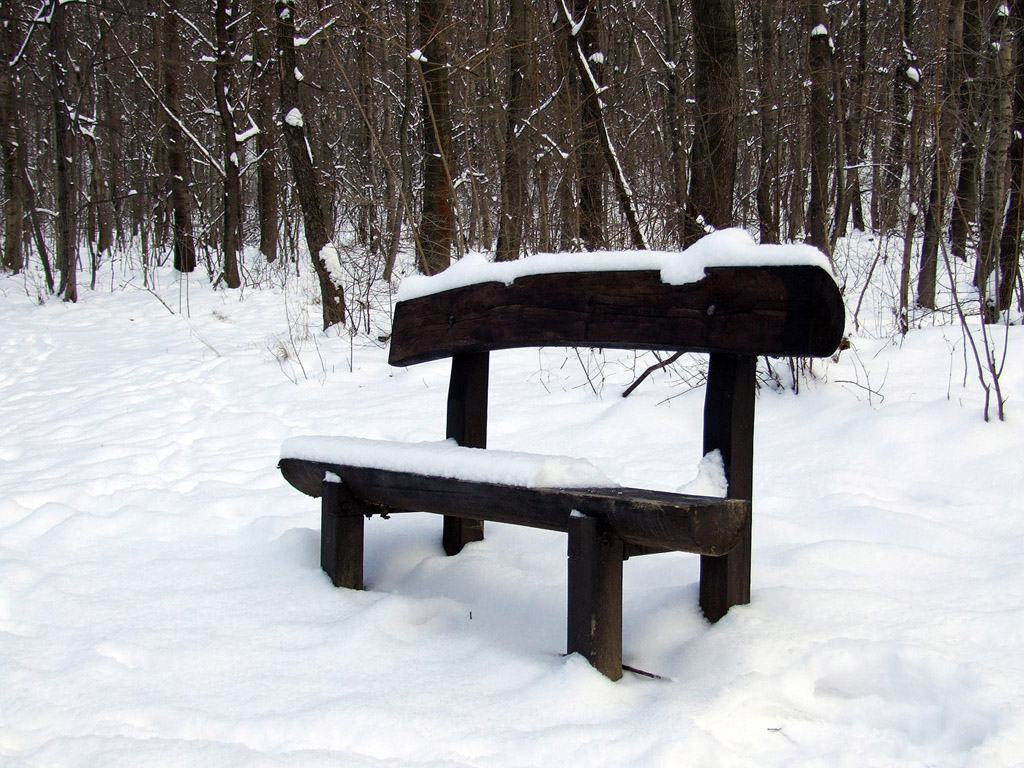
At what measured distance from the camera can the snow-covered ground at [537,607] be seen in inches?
70.7

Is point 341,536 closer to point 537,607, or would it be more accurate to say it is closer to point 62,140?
point 537,607

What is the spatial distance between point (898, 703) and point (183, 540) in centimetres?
260

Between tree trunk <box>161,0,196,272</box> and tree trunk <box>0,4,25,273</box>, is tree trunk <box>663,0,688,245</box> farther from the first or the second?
tree trunk <box>0,4,25,273</box>

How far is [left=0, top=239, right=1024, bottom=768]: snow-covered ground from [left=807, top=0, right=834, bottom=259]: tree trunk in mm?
778

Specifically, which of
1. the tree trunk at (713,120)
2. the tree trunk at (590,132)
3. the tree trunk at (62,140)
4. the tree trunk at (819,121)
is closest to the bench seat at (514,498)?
the tree trunk at (713,120)

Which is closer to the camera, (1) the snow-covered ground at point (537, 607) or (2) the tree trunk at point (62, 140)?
(1) the snow-covered ground at point (537, 607)

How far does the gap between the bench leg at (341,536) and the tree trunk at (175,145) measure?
13.1 metres

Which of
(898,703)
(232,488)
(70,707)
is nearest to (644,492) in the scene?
(898,703)

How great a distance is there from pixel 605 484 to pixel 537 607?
56cm

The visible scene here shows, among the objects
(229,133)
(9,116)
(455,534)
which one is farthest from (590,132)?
(9,116)

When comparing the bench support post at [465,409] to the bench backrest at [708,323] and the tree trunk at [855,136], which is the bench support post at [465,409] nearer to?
the bench backrest at [708,323]

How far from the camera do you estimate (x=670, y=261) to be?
2223 mm

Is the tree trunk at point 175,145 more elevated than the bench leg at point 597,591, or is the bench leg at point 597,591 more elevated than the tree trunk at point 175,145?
the tree trunk at point 175,145

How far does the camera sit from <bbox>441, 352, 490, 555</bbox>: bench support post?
119 inches
